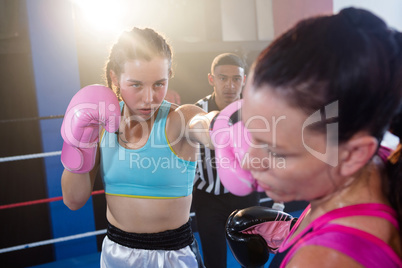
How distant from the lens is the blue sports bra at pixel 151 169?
3.61 feet

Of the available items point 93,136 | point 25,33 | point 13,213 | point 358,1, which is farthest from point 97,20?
point 358,1

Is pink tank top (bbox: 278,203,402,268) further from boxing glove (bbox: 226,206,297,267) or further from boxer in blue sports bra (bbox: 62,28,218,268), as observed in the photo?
boxer in blue sports bra (bbox: 62,28,218,268)

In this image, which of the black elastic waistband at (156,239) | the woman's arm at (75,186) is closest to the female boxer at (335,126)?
the black elastic waistband at (156,239)

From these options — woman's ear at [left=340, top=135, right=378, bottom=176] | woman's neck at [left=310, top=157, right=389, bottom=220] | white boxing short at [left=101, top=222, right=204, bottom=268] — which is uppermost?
woman's ear at [left=340, top=135, right=378, bottom=176]

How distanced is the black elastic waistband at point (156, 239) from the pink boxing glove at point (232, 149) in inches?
18.2

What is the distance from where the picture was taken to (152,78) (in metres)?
1.06

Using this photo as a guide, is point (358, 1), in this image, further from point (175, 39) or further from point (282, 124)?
point (282, 124)

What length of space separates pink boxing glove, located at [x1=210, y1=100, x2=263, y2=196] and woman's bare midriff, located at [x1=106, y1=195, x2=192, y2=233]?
0.41 metres

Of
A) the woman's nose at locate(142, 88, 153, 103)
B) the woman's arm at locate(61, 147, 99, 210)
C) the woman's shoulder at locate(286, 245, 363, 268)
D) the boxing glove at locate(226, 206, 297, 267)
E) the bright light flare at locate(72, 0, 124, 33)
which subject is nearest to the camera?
the woman's shoulder at locate(286, 245, 363, 268)

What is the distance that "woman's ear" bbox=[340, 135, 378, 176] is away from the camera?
44 centimetres

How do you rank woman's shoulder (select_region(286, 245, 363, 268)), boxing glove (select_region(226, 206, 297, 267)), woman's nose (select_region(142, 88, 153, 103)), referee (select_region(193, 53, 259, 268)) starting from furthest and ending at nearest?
1. referee (select_region(193, 53, 259, 268))
2. woman's nose (select_region(142, 88, 153, 103))
3. boxing glove (select_region(226, 206, 297, 267))
4. woman's shoulder (select_region(286, 245, 363, 268))

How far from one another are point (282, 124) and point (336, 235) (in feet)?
0.54

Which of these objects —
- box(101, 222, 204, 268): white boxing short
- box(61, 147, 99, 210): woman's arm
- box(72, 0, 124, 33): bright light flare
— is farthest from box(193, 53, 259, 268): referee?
box(72, 0, 124, 33): bright light flare

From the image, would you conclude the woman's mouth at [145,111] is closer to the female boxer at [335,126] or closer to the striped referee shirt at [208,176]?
the female boxer at [335,126]
